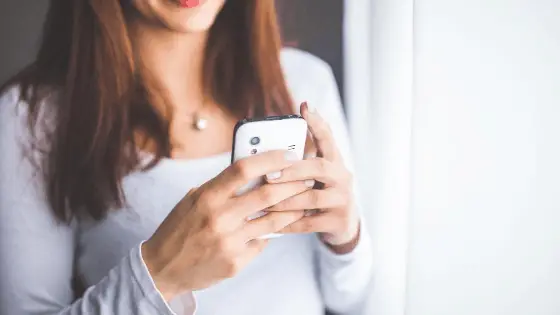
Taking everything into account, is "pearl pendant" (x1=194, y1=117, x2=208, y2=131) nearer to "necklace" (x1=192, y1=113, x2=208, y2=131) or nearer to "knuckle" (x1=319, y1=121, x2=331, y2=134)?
"necklace" (x1=192, y1=113, x2=208, y2=131)

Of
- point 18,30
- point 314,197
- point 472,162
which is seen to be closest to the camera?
point 18,30

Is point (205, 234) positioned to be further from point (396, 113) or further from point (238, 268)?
point (396, 113)

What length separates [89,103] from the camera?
2.16 ft

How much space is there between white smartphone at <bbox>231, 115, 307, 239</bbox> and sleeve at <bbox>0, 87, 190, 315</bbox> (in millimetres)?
144

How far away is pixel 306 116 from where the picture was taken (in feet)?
2.44

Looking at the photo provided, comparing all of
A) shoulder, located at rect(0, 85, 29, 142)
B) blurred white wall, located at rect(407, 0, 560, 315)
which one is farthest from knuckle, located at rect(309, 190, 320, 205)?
shoulder, located at rect(0, 85, 29, 142)

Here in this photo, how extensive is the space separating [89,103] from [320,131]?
264 mm

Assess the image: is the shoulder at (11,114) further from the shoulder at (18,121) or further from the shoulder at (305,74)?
the shoulder at (305,74)

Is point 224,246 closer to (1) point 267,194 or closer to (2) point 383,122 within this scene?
(1) point 267,194

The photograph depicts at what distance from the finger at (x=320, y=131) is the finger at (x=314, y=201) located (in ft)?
0.14

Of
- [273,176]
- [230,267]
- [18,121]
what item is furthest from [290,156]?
[18,121]

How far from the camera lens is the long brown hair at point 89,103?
0.64 m

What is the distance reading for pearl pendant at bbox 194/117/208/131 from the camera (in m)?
0.71

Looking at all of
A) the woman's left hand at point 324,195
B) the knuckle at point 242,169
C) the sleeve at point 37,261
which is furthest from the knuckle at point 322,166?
the sleeve at point 37,261
